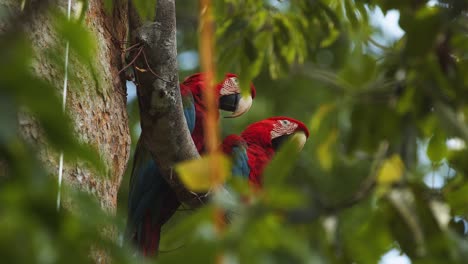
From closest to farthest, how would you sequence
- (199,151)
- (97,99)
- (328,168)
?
(328,168) < (97,99) < (199,151)

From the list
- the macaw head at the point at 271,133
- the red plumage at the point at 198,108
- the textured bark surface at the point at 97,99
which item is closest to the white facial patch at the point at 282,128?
the macaw head at the point at 271,133

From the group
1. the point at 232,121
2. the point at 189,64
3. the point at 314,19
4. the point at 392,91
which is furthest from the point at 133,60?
the point at 189,64

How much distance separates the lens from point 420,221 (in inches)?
32.3

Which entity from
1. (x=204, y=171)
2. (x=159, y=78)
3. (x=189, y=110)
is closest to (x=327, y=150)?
(x=204, y=171)

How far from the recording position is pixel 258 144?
7.64 feet

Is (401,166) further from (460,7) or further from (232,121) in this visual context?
(232,121)

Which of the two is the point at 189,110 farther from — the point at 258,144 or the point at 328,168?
the point at 328,168

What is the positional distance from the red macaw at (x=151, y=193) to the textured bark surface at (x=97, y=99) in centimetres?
32

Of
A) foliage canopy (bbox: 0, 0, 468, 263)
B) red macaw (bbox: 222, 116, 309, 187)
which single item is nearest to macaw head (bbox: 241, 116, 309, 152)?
red macaw (bbox: 222, 116, 309, 187)

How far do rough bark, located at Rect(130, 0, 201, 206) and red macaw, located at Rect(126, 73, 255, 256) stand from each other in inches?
14.5

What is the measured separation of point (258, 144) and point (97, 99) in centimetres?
92

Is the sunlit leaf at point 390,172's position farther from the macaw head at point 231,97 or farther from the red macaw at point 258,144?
the macaw head at point 231,97

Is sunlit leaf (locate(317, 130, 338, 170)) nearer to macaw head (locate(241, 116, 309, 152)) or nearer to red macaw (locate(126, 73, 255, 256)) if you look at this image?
red macaw (locate(126, 73, 255, 256))

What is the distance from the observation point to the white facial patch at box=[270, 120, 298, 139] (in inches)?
92.7
